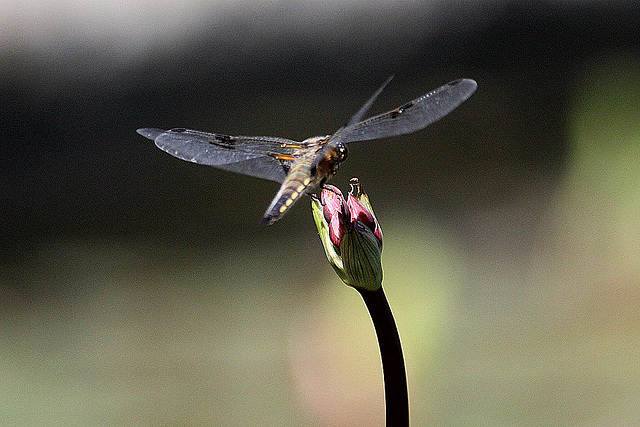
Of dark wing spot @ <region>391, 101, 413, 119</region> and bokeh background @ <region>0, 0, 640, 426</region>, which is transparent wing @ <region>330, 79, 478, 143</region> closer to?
dark wing spot @ <region>391, 101, 413, 119</region>

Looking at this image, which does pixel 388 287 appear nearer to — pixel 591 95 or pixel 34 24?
pixel 591 95

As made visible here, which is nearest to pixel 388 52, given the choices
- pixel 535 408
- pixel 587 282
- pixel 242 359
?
pixel 587 282

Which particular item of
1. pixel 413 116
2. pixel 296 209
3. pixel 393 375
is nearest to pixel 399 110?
pixel 413 116

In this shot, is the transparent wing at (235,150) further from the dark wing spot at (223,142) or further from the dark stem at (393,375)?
the dark stem at (393,375)

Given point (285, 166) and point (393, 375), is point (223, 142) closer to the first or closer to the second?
point (285, 166)

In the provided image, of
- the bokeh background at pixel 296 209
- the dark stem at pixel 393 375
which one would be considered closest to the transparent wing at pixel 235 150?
the dark stem at pixel 393 375

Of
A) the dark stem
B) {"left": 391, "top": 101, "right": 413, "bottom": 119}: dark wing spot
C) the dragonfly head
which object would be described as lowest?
the dark stem

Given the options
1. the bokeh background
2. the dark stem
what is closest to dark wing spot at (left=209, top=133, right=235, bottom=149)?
the dark stem
